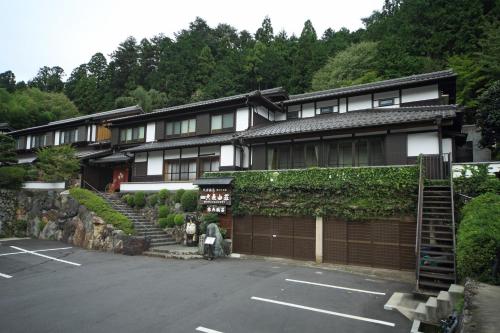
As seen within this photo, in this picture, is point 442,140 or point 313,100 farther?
point 313,100

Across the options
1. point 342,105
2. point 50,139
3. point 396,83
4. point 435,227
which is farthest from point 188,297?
point 50,139

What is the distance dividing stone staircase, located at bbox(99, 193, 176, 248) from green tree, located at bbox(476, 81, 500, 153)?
17.3 metres

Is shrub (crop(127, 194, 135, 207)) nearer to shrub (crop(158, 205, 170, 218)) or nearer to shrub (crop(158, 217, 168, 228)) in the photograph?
shrub (crop(158, 205, 170, 218))

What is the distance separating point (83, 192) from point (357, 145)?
17.7 metres

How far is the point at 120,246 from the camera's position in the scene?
56.3ft

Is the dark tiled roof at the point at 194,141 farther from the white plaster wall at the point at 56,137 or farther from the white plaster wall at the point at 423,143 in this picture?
the white plaster wall at the point at 56,137

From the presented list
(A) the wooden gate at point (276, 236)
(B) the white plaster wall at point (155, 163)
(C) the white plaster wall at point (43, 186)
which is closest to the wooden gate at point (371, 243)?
(A) the wooden gate at point (276, 236)

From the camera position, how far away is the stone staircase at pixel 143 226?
60.7 feet

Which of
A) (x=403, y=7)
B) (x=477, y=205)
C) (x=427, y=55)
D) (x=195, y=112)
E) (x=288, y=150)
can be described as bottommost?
(x=477, y=205)

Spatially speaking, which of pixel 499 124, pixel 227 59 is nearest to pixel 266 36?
pixel 227 59

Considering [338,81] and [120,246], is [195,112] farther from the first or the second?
[338,81]

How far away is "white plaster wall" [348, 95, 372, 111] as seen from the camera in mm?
19859

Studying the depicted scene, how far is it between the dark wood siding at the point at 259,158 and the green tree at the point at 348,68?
2399 cm

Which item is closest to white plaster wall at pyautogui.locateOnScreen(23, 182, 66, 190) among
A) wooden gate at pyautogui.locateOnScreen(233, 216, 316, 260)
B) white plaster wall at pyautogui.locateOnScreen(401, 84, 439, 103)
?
wooden gate at pyautogui.locateOnScreen(233, 216, 316, 260)
